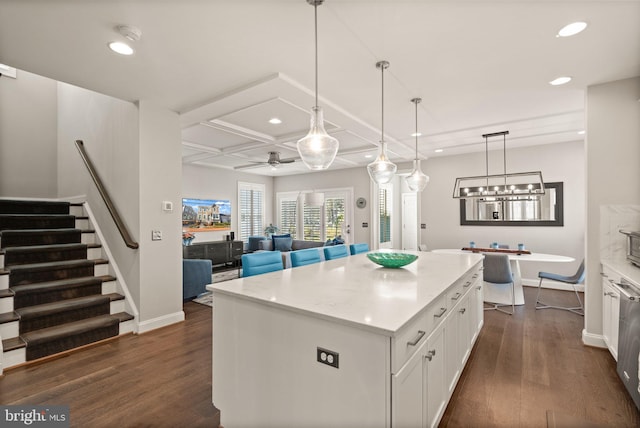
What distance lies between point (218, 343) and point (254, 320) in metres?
0.39

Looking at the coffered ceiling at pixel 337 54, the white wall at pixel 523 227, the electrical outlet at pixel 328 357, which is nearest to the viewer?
the electrical outlet at pixel 328 357

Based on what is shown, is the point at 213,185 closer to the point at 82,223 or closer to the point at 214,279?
the point at 214,279

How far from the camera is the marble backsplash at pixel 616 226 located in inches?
111

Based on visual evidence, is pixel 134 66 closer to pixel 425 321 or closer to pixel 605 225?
pixel 425 321

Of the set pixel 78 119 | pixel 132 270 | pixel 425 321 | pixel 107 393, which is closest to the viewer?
pixel 425 321

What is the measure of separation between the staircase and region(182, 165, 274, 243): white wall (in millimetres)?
3165

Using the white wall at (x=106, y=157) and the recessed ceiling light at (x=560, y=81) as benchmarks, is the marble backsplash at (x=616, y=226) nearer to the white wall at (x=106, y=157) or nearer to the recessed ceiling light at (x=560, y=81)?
the recessed ceiling light at (x=560, y=81)

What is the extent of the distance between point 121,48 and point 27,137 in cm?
403

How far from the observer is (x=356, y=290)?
176cm

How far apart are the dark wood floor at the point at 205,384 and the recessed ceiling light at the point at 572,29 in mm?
2619

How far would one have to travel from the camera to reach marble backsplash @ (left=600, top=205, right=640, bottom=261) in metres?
2.81

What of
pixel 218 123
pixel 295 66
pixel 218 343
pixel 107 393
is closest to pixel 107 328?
pixel 107 393

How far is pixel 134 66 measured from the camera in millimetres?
2553

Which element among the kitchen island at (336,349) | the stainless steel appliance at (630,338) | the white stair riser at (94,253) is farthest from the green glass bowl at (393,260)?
the white stair riser at (94,253)
